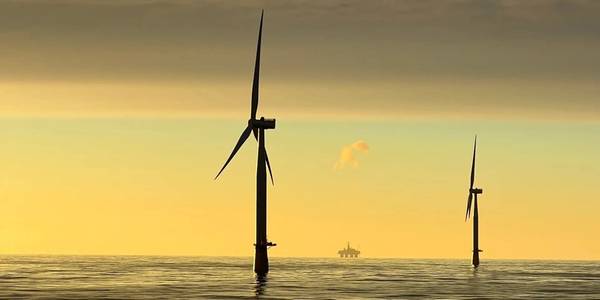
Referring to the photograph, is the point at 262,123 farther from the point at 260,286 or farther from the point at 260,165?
the point at 260,286

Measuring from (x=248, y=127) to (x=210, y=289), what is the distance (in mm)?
33516

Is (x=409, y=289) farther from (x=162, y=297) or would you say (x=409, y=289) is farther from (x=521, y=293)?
(x=162, y=297)

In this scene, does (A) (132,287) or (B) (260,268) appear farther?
(B) (260,268)

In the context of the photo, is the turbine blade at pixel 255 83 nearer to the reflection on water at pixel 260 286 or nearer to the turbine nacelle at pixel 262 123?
the turbine nacelle at pixel 262 123

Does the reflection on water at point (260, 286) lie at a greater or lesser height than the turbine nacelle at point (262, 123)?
lesser

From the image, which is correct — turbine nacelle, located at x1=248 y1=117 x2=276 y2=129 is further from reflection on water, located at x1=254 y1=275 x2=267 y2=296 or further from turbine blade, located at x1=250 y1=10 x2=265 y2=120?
reflection on water, located at x1=254 y1=275 x2=267 y2=296

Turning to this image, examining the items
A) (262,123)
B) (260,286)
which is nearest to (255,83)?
(262,123)

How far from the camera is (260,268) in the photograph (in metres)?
189

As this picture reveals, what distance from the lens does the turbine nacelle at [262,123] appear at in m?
182

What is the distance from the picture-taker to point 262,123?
182 m

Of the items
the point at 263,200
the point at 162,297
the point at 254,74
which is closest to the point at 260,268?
the point at 263,200

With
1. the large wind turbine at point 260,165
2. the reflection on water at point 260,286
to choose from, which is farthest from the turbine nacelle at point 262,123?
the reflection on water at point 260,286

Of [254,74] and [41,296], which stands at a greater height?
[254,74]

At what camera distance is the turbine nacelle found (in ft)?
596
